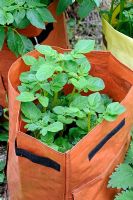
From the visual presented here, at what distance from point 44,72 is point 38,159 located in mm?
259

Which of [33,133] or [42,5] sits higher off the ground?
[42,5]

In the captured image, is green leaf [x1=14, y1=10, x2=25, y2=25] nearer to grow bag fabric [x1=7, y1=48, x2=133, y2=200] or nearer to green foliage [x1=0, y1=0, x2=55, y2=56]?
green foliage [x1=0, y1=0, x2=55, y2=56]

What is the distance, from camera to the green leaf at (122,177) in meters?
1.37

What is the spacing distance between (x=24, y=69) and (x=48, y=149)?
0.38 metres

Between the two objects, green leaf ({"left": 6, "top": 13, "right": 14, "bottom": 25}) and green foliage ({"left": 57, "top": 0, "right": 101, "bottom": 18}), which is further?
green foliage ({"left": 57, "top": 0, "right": 101, "bottom": 18})

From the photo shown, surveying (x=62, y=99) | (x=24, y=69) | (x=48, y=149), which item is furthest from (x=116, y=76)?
(x=48, y=149)

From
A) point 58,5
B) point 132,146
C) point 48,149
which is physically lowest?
point 132,146

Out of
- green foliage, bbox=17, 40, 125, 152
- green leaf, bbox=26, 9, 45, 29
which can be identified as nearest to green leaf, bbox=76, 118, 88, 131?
green foliage, bbox=17, 40, 125, 152

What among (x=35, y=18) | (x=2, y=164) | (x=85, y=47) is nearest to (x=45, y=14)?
(x=35, y=18)

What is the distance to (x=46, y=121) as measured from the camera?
1.31 metres

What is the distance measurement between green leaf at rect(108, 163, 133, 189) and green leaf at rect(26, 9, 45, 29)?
0.56 meters

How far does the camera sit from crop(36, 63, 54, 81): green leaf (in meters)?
1.30

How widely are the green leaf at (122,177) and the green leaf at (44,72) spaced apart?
384 mm

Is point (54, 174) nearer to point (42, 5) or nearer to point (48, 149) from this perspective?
point (48, 149)
